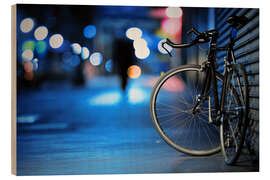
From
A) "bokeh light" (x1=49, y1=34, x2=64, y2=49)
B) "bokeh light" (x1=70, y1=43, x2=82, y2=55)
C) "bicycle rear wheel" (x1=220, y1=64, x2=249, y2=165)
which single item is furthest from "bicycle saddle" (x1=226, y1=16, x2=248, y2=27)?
"bokeh light" (x1=49, y1=34, x2=64, y2=49)

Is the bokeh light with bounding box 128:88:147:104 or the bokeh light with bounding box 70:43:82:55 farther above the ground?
the bokeh light with bounding box 70:43:82:55

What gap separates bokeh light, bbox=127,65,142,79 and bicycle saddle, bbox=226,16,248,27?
3.11 ft

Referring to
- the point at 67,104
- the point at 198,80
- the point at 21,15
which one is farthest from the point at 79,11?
the point at 198,80

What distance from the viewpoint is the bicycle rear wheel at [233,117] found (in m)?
2.78

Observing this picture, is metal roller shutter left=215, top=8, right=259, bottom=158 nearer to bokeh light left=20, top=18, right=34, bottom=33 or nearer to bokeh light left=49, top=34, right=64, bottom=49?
bokeh light left=49, top=34, right=64, bottom=49

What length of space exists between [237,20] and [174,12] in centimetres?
60

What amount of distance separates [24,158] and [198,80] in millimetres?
1783

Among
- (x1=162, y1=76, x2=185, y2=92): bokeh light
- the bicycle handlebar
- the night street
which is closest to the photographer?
the bicycle handlebar

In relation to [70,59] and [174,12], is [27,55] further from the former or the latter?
[174,12]

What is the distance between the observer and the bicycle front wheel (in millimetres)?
3002

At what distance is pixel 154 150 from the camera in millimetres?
3119

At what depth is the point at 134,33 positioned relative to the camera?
3197 mm

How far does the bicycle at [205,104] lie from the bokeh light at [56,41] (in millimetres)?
999
